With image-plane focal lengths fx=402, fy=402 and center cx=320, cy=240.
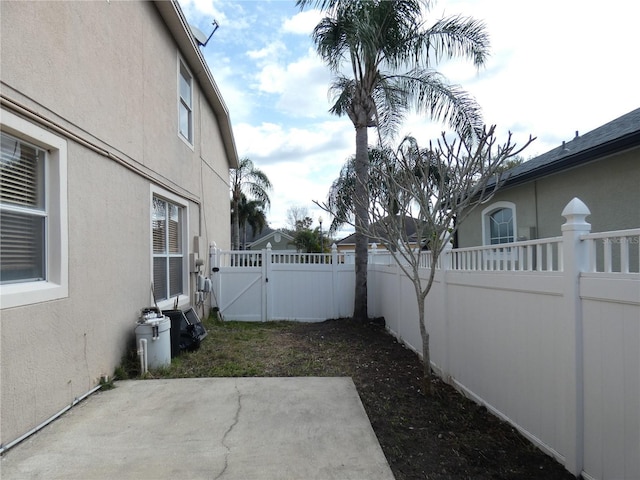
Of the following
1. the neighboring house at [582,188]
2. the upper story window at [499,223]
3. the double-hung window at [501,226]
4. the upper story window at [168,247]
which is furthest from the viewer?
the double-hung window at [501,226]

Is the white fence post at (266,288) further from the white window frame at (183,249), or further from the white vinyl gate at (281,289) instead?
the white window frame at (183,249)

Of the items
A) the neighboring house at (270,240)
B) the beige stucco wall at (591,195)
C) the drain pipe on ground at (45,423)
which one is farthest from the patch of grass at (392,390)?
the neighboring house at (270,240)

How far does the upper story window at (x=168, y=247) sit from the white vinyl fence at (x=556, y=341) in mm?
4365

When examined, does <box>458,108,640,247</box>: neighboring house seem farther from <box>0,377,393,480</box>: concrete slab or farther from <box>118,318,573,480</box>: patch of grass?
<box>0,377,393,480</box>: concrete slab

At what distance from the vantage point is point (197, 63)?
27.6 feet

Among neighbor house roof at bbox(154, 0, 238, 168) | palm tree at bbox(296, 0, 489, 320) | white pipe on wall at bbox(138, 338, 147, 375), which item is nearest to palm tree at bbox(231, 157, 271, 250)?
neighbor house roof at bbox(154, 0, 238, 168)

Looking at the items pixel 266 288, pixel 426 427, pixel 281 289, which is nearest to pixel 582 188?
pixel 426 427

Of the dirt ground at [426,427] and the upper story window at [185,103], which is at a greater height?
the upper story window at [185,103]

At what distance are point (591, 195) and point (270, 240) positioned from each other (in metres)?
40.4

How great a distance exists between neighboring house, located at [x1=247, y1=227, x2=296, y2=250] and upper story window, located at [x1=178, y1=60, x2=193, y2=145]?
33.0m

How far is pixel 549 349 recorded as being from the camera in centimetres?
324

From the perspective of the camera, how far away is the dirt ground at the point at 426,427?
10.1 ft

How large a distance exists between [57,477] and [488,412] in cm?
379

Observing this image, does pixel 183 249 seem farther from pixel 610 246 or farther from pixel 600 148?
pixel 600 148
